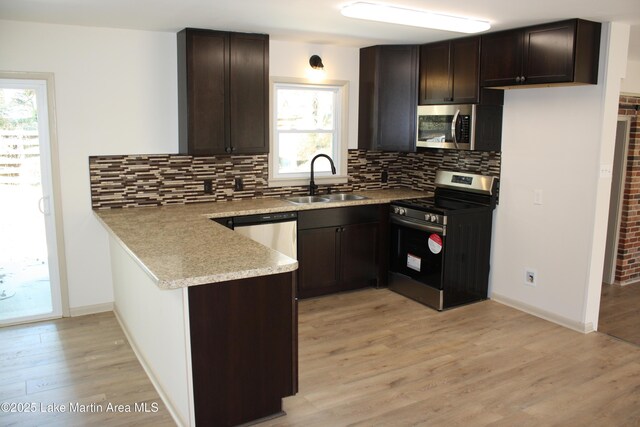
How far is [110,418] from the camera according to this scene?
2928mm

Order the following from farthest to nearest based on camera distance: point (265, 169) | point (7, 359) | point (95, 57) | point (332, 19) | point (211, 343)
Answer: point (265, 169)
point (95, 57)
point (332, 19)
point (7, 359)
point (211, 343)

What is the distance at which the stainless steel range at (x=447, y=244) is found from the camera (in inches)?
180

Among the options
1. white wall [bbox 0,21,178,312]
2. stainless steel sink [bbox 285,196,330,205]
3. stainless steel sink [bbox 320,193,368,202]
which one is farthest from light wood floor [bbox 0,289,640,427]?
stainless steel sink [bbox 320,193,368,202]

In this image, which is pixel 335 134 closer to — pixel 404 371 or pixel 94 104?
pixel 94 104

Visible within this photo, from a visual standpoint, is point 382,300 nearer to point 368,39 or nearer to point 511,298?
point 511,298

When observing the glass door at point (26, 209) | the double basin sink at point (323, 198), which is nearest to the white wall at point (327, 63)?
the double basin sink at point (323, 198)

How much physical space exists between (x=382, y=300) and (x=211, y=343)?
246cm

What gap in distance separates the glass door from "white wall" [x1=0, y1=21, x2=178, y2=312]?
0.12 meters

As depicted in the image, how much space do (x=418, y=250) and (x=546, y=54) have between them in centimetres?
190

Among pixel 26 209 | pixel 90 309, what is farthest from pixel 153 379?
pixel 26 209

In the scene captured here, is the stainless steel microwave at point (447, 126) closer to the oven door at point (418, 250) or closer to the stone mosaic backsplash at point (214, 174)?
the stone mosaic backsplash at point (214, 174)

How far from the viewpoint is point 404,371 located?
348 centimetres

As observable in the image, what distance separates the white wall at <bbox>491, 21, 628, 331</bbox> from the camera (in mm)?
4016

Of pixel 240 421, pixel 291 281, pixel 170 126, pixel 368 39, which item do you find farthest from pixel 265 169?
pixel 240 421
